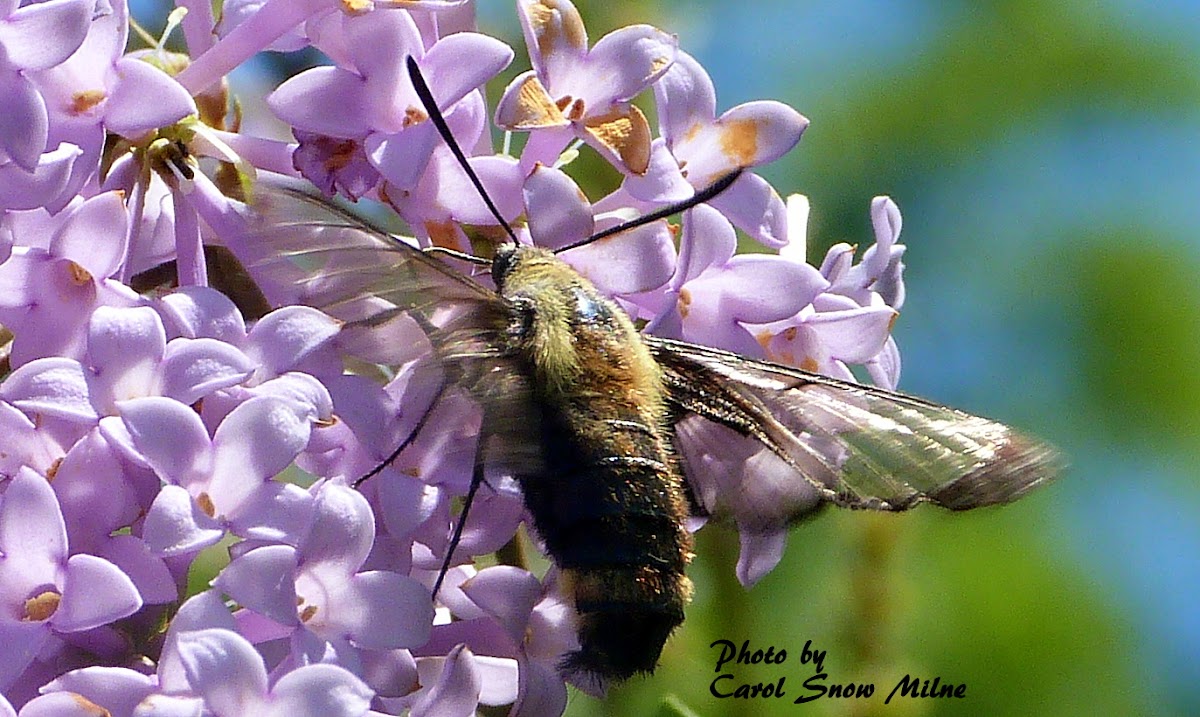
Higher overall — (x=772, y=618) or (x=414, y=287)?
(x=414, y=287)

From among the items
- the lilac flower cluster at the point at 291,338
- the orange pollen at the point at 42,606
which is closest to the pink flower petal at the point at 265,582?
the lilac flower cluster at the point at 291,338

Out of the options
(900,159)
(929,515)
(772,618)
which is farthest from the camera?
(900,159)

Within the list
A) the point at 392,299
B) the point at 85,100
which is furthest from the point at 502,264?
the point at 85,100

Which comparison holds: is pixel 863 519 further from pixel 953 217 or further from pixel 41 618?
pixel 953 217

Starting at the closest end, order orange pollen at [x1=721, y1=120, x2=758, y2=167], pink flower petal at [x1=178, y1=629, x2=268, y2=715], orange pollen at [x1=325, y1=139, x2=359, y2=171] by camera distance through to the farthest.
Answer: pink flower petal at [x1=178, y1=629, x2=268, y2=715]
orange pollen at [x1=325, y1=139, x2=359, y2=171]
orange pollen at [x1=721, y1=120, x2=758, y2=167]

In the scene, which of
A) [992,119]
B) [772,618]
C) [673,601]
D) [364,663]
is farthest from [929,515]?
[364,663]

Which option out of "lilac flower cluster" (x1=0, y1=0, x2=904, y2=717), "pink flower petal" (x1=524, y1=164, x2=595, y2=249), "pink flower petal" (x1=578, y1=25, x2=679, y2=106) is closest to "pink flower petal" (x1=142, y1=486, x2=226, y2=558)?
"lilac flower cluster" (x1=0, y1=0, x2=904, y2=717)

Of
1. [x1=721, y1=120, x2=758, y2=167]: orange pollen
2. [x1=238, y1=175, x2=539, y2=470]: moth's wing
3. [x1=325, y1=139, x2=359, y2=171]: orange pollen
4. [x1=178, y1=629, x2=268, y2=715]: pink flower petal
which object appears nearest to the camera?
[x1=178, y1=629, x2=268, y2=715]: pink flower petal

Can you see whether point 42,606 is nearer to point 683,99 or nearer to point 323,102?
point 323,102

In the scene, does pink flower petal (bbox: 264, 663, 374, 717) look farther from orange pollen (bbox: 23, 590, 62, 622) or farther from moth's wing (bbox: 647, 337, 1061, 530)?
moth's wing (bbox: 647, 337, 1061, 530)
